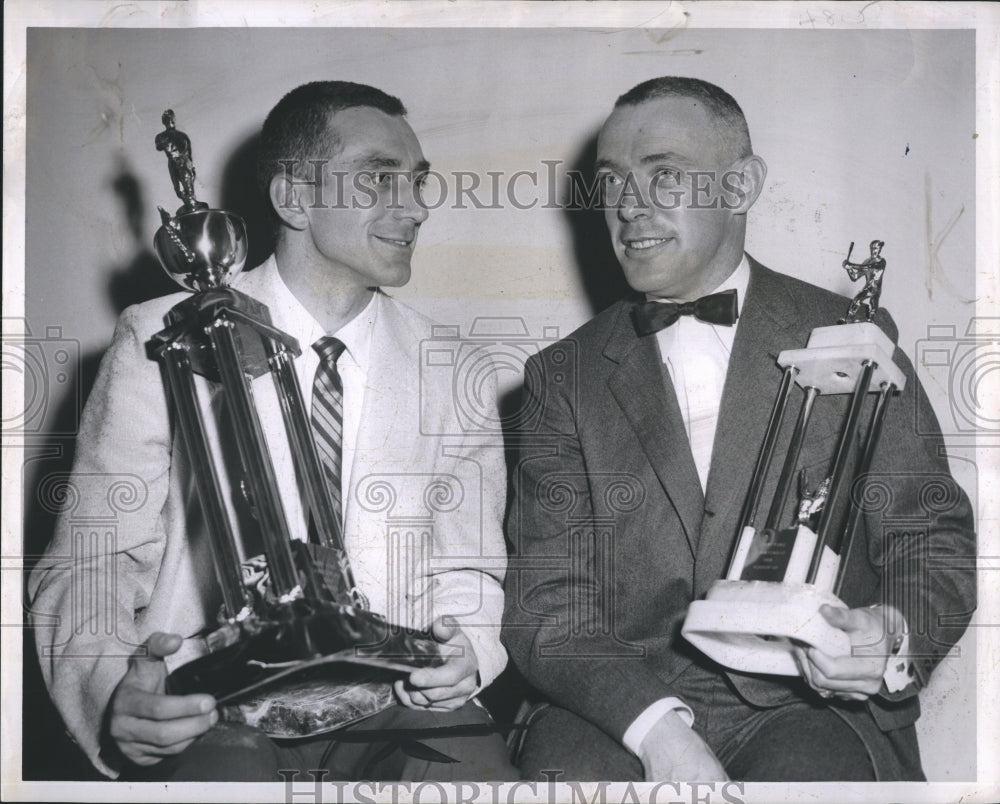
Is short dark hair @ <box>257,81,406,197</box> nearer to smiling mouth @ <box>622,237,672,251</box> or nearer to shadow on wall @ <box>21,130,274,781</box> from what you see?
shadow on wall @ <box>21,130,274,781</box>

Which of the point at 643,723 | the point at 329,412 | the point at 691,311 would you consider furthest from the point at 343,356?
the point at 643,723

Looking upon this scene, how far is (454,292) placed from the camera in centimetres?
278

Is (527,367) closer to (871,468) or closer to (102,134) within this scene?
(871,468)

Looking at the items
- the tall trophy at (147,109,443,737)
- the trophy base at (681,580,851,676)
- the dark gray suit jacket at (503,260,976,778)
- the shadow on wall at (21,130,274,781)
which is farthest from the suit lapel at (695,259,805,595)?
the shadow on wall at (21,130,274,781)

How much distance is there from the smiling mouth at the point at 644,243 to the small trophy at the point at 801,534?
1.06 ft

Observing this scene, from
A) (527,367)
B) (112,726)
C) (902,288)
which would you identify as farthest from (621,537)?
(112,726)

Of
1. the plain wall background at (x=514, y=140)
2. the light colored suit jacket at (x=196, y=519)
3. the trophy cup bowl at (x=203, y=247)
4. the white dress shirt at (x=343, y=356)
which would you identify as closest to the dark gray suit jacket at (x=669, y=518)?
the light colored suit jacket at (x=196, y=519)

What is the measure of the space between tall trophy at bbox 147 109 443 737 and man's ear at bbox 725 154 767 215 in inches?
36.2

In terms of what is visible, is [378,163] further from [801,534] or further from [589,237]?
[801,534]

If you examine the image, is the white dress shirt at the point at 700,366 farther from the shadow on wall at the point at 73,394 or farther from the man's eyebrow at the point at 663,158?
the shadow on wall at the point at 73,394

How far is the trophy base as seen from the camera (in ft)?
7.46

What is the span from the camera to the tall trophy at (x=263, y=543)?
93.0 inches

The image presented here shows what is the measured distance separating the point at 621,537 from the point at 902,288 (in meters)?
0.79

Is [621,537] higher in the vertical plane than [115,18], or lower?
lower
